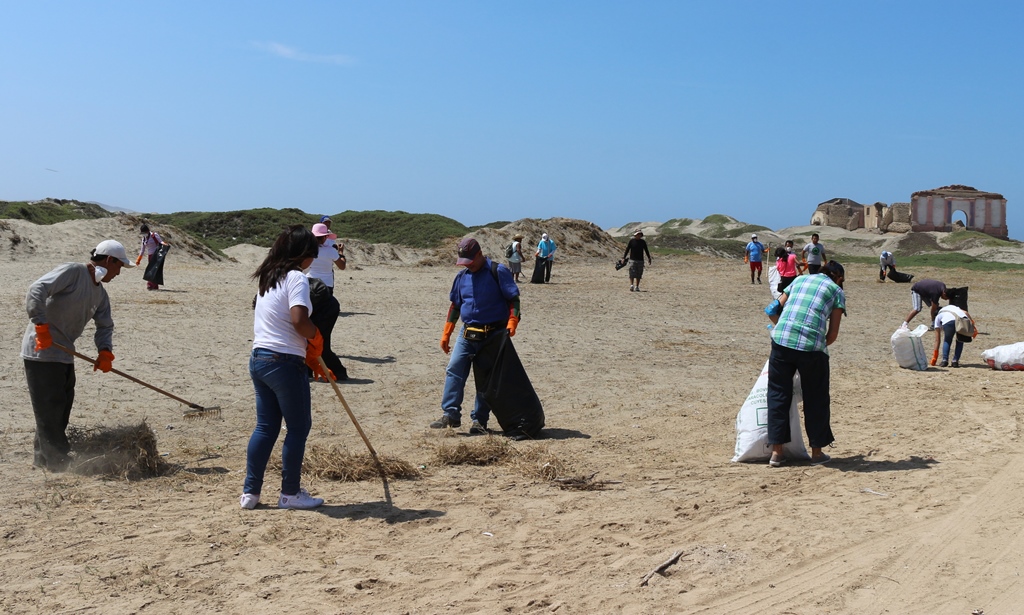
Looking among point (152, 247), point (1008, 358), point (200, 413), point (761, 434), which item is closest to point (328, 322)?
point (200, 413)

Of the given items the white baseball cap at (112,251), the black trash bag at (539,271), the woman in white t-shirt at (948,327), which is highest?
the white baseball cap at (112,251)

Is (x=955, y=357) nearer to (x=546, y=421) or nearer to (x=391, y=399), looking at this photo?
(x=546, y=421)

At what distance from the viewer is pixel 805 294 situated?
7.17 metres

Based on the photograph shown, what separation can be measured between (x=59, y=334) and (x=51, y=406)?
1.73 feet

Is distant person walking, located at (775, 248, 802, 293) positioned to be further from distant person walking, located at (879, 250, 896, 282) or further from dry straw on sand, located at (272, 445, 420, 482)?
dry straw on sand, located at (272, 445, 420, 482)

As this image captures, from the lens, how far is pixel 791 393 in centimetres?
722

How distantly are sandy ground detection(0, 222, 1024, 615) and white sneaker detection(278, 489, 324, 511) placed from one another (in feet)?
0.24

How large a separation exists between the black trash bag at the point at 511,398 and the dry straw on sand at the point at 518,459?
14.0 inches

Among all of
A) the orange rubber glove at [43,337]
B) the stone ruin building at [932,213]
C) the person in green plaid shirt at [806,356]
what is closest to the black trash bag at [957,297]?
the person in green plaid shirt at [806,356]

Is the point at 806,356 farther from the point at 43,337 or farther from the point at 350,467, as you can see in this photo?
the point at 43,337

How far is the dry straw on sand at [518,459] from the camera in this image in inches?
268

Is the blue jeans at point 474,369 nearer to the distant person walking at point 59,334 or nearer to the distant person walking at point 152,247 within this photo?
the distant person walking at point 59,334

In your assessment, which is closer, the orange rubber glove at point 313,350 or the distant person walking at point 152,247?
the orange rubber glove at point 313,350

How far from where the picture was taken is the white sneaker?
6000 mm
